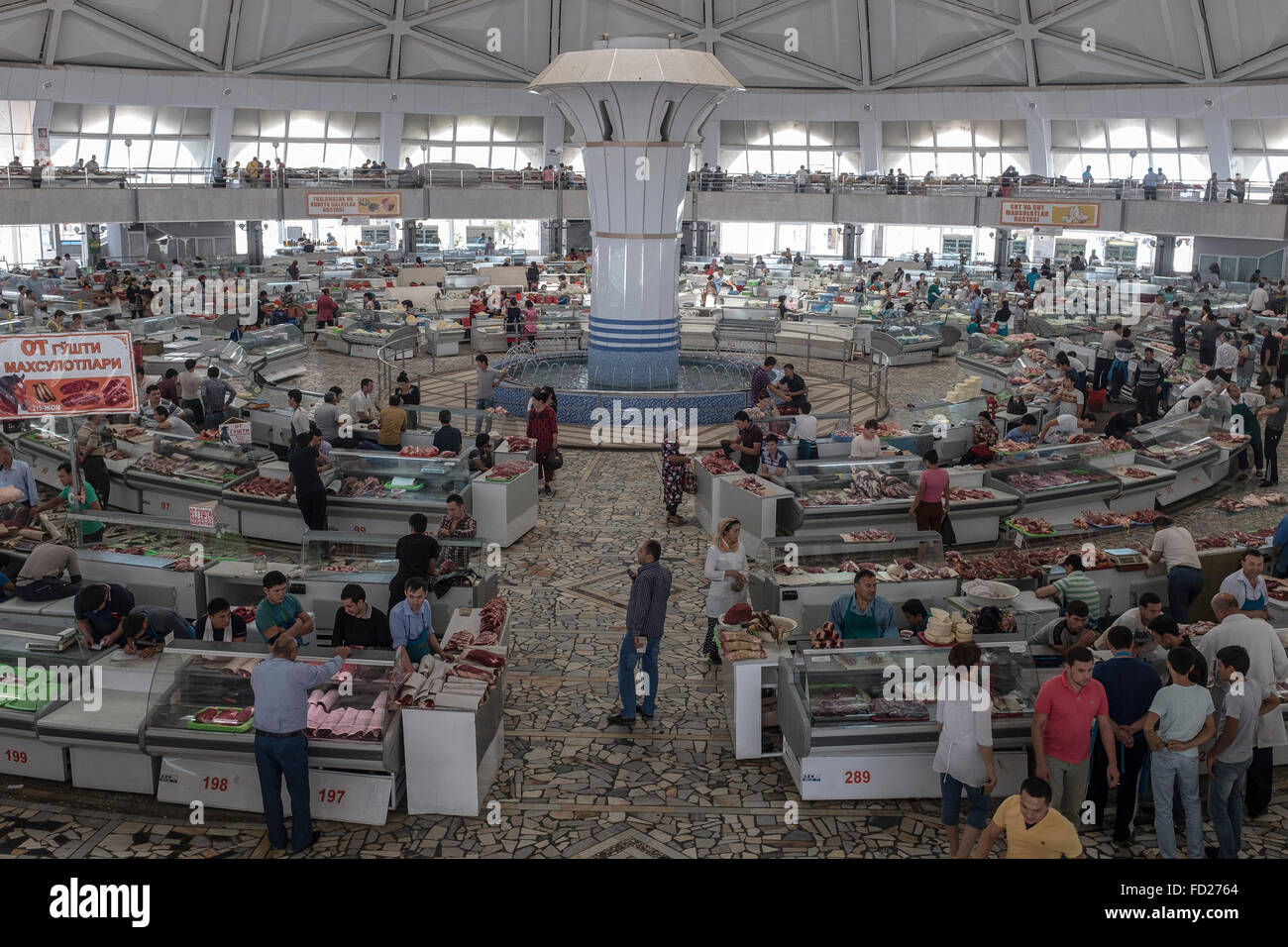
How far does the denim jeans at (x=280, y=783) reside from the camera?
7.46 m

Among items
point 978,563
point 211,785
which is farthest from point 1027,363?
point 211,785

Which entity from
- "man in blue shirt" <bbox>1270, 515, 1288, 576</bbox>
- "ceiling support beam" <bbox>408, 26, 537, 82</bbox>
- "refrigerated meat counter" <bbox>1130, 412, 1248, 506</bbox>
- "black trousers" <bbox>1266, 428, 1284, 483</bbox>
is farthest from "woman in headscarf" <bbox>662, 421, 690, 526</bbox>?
"ceiling support beam" <bbox>408, 26, 537, 82</bbox>

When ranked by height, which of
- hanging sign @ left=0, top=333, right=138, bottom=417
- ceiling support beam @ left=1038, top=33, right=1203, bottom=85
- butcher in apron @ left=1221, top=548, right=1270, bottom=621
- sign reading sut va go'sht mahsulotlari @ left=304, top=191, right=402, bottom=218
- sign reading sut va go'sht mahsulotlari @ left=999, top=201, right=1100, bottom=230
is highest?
ceiling support beam @ left=1038, top=33, right=1203, bottom=85

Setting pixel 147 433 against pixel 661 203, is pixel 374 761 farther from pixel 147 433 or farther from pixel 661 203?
pixel 661 203

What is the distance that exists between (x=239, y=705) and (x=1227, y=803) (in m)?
6.53

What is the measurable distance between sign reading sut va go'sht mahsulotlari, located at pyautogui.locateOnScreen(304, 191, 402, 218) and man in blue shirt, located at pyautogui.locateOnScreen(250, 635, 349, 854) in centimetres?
2973

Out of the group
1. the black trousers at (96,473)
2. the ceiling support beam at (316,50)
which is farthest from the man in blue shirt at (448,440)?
the ceiling support beam at (316,50)

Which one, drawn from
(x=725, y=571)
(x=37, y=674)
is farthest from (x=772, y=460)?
(x=37, y=674)

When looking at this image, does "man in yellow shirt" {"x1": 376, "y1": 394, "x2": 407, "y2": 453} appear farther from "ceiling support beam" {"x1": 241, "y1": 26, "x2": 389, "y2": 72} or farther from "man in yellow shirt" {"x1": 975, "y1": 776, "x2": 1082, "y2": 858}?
"ceiling support beam" {"x1": 241, "y1": 26, "x2": 389, "y2": 72}

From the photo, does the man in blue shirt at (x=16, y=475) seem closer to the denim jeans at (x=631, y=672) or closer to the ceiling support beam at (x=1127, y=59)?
the denim jeans at (x=631, y=672)

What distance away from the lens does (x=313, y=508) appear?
13.3 metres

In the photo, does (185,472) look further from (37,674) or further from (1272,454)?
(1272,454)

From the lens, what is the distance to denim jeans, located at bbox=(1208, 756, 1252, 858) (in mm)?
7348

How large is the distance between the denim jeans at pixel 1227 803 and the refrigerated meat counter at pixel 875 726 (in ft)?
4.11
